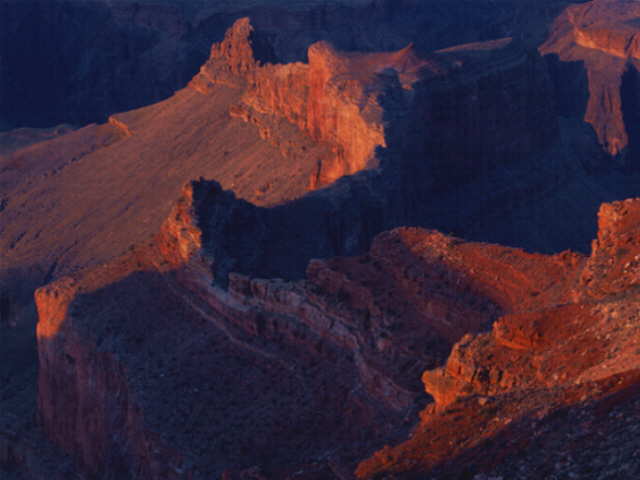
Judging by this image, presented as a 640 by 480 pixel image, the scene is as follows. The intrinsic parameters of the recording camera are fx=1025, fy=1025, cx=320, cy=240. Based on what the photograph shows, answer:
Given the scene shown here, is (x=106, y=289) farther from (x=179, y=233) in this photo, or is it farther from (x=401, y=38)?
(x=401, y=38)

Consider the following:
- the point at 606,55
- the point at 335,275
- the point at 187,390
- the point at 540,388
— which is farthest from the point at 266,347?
the point at 606,55

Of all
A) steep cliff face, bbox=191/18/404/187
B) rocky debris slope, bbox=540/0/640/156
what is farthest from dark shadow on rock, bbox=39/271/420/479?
rocky debris slope, bbox=540/0/640/156

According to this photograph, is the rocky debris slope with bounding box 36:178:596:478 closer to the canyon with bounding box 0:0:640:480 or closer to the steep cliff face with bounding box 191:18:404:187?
the canyon with bounding box 0:0:640:480

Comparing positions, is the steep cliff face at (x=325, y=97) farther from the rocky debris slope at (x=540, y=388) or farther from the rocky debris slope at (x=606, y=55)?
the rocky debris slope at (x=606, y=55)

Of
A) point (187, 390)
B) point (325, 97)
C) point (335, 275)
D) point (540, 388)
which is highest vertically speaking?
point (325, 97)

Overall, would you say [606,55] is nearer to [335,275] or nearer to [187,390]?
[335,275]

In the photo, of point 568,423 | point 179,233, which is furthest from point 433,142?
point 568,423
